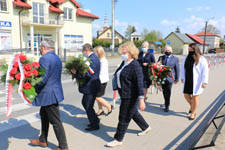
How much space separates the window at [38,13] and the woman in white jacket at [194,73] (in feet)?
73.6

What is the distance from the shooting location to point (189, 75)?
4809mm

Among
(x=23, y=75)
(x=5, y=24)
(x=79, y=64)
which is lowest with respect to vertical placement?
(x=23, y=75)

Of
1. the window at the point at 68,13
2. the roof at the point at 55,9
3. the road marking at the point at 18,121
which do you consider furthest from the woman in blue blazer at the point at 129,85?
the window at the point at 68,13

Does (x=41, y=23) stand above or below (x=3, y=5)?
below

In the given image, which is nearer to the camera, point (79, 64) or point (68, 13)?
point (79, 64)

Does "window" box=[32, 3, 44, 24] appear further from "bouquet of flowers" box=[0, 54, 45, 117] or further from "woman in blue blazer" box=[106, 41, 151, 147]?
"woman in blue blazer" box=[106, 41, 151, 147]

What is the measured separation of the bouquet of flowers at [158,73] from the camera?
18.0ft

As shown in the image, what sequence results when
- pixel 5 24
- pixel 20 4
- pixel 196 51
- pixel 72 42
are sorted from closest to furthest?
pixel 196 51 < pixel 5 24 < pixel 20 4 < pixel 72 42

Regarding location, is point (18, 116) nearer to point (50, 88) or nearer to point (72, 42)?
point (50, 88)

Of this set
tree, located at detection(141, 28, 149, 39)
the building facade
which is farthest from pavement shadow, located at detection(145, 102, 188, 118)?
tree, located at detection(141, 28, 149, 39)

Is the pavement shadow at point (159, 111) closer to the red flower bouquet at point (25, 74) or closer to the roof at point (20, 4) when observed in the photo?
the red flower bouquet at point (25, 74)

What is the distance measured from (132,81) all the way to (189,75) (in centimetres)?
211

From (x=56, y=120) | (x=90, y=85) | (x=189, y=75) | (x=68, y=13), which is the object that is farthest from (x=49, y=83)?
(x=68, y=13)

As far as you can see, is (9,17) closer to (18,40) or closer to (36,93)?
(18,40)
